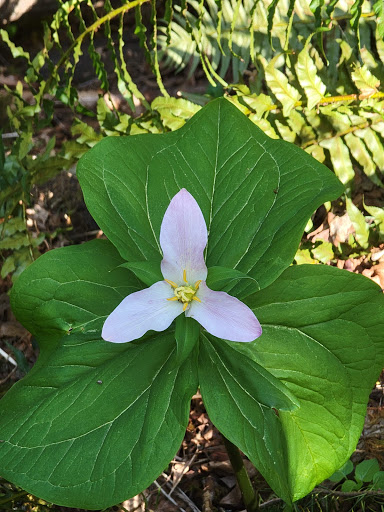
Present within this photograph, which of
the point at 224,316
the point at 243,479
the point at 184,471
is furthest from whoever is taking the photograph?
the point at 184,471

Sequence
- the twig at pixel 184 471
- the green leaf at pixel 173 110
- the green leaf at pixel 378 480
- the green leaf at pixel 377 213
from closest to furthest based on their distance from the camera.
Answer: the green leaf at pixel 378 480 → the twig at pixel 184 471 → the green leaf at pixel 377 213 → the green leaf at pixel 173 110

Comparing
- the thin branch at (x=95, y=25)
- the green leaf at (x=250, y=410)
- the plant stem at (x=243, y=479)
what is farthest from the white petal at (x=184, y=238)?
the thin branch at (x=95, y=25)

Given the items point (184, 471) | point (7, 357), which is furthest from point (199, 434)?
point (7, 357)

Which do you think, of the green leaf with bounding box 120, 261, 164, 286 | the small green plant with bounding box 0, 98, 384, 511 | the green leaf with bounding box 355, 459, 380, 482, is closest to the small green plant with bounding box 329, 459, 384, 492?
the green leaf with bounding box 355, 459, 380, 482

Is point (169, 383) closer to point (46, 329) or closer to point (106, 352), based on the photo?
point (106, 352)

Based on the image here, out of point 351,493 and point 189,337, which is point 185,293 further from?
point 351,493

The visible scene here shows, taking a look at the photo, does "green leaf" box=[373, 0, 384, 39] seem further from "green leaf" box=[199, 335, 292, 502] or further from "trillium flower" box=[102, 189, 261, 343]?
"green leaf" box=[199, 335, 292, 502]

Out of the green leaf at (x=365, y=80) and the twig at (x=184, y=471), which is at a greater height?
the green leaf at (x=365, y=80)

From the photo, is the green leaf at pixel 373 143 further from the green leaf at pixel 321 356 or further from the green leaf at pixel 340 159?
the green leaf at pixel 321 356
